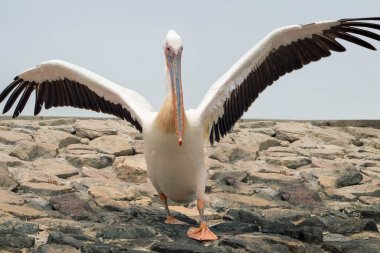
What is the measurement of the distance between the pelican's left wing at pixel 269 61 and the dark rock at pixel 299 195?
1.60m

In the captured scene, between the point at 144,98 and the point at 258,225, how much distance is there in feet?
5.82

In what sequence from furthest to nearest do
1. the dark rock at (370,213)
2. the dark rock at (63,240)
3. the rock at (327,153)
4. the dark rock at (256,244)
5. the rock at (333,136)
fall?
the rock at (333,136) < the rock at (327,153) < the dark rock at (370,213) < the dark rock at (256,244) < the dark rock at (63,240)

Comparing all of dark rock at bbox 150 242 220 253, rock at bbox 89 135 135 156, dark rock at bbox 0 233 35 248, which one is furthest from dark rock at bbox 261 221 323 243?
rock at bbox 89 135 135 156

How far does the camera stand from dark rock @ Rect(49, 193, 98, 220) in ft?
21.5

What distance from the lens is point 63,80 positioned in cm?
755

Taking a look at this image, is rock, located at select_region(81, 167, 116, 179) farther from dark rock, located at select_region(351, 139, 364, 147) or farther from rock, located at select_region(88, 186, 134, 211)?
dark rock, located at select_region(351, 139, 364, 147)

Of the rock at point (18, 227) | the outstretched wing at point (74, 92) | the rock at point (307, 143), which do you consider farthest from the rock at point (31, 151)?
the rock at point (307, 143)

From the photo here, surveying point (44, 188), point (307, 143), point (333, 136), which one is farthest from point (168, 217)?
point (333, 136)

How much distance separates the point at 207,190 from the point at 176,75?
2.70m

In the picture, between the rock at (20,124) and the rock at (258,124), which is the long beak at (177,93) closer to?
the rock at (20,124)

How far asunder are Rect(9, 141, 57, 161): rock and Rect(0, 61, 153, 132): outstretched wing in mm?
613

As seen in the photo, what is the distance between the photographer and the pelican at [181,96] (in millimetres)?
5758

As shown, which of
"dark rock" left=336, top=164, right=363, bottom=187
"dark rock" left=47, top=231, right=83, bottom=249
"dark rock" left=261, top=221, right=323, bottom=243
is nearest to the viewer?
"dark rock" left=47, top=231, right=83, bottom=249

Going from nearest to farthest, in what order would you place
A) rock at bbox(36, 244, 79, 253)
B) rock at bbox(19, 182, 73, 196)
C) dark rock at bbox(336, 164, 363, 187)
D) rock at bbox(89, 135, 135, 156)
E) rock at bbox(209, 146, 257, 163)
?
rock at bbox(36, 244, 79, 253), rock at bbox(19, 182, 73, 196), dark rock at bbox(336, 164, 363, 187), rock at bbox(89, 135, 135, 156), rock at bbox(209, 146, 257, 163)
